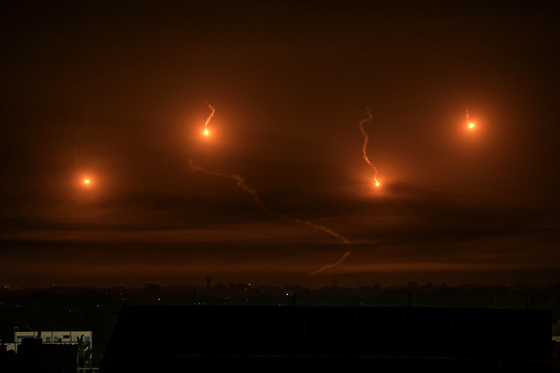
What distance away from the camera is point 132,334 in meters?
12.1

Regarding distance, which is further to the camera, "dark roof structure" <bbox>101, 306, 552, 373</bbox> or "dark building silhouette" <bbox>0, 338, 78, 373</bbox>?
"dark building silhouette" <bbox>0, 338, 78, 373</bbox>

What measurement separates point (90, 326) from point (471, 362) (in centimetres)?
7994

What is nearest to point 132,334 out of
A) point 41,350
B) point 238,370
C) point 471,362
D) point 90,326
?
point 238,370

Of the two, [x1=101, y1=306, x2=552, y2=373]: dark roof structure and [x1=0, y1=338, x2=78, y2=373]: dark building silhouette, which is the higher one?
[x1=0, y1=338, x2=78, y2=373]: dark building silhouette

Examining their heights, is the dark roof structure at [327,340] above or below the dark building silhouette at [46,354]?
below

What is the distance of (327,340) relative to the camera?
11609 mm

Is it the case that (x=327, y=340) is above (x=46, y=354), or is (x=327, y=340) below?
below

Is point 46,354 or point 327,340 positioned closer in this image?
point 327,340

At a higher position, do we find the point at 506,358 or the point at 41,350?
the point at 41,350

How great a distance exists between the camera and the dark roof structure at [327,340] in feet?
36.3

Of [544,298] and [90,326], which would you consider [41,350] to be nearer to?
[90,326]

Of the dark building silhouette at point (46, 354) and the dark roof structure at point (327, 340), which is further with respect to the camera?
the dark building silhouette at point (46, 354)

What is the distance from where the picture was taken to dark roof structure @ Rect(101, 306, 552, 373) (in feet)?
36.3

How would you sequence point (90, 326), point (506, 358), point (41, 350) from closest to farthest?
1. point (506, 358)
2. point (41, 350)
3. point (90, 326)
